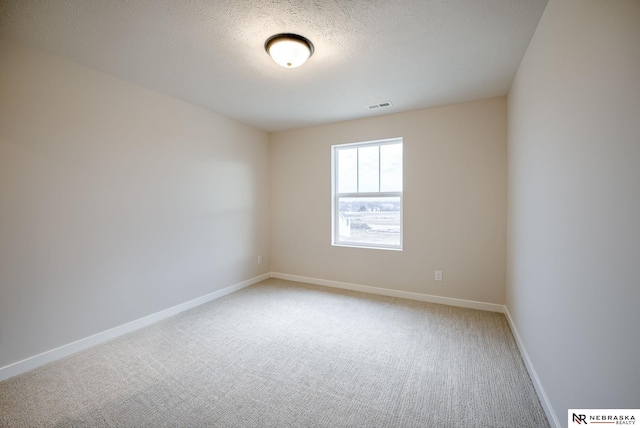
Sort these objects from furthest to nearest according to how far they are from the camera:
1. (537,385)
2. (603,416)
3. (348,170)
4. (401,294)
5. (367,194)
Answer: (348,170) < (367,194) < (401,294) < (537,385) < (603,416)

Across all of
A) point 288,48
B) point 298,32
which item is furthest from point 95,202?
point 298,32

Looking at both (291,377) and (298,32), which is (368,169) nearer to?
(298,32)

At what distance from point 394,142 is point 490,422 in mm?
3137

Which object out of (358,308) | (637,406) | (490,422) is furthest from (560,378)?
(358,308)

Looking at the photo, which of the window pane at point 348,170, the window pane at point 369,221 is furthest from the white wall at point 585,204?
the window pane at point 348,170

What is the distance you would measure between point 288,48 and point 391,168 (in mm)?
2267

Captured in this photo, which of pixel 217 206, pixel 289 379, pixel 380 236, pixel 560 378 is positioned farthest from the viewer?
pixel 380 236

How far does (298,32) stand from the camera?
192 cm

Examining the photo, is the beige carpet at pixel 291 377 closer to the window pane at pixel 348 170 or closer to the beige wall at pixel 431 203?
the beige wall at pixel 431 203

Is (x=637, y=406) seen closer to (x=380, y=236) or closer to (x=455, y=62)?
(x=455, y=62)

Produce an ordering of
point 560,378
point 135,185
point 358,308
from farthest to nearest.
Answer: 1. point 358,308
2. point 135,185
3. point 560,378

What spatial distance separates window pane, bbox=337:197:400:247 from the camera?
3803 millimetres

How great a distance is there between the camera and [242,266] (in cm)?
409

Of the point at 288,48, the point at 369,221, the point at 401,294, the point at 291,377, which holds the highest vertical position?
the point at 288,48
